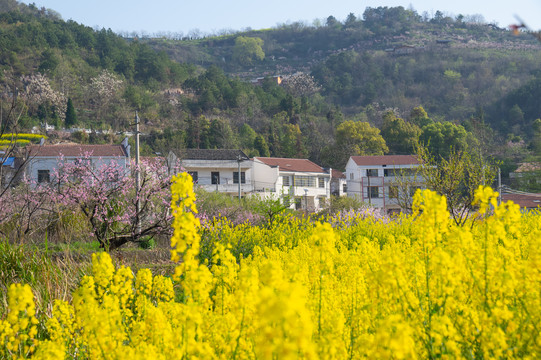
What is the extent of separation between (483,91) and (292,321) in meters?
71.8

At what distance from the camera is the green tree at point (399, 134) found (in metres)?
50.6

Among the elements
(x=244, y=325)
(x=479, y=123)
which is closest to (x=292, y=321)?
(x=244, y=325)

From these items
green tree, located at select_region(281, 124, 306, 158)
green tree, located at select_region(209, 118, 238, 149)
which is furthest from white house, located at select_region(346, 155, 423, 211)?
green tree, located at select_region(209, 118, 238, 149)

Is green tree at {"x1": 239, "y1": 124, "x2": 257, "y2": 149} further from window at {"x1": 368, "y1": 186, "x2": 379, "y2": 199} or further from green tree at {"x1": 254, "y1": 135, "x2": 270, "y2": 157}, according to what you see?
window at {"x1": 368, "y1": 186, "x2": 379, "y2": 199}

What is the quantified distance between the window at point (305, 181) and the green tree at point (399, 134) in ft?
34.9

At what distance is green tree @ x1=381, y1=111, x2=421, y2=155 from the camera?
5056 cm

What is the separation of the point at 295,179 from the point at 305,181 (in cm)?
102

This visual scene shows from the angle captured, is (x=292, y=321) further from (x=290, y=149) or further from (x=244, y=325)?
(x=290, y=149)

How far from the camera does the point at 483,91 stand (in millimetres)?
67250

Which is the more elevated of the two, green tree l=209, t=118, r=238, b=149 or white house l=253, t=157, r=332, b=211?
green tree l=209, t=118, r=238, b=149

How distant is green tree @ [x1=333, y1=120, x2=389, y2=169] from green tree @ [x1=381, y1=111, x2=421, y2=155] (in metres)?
1.13

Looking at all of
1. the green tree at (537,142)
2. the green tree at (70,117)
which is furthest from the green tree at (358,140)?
the green tree at (70,117)

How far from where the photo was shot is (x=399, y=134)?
5166 cm

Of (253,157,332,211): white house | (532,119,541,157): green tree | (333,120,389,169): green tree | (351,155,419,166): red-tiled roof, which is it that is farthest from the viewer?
(333,120,389,169): green tree
